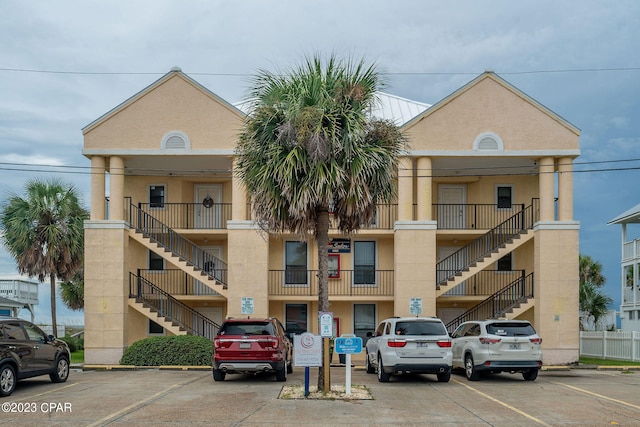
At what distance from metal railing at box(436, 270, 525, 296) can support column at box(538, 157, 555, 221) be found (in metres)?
3.89

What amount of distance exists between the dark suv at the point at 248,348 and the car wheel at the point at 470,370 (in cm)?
524

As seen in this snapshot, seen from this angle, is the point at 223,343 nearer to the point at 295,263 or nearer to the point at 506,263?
the point at 295,263

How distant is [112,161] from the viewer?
28.5 metres

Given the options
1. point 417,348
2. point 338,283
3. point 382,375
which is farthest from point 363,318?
point 417,348

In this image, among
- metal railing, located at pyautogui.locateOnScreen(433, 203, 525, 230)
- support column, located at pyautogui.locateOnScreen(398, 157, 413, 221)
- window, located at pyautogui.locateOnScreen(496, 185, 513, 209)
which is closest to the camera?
support column, located at pyautogui.locateOnScreen(398, 157, 413, 221)

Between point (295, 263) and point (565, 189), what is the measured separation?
11.2 metres

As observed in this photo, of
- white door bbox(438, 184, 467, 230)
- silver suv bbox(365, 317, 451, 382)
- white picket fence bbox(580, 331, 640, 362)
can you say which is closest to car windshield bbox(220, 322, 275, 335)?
silver suv bbox(365, 317, 451, 382)

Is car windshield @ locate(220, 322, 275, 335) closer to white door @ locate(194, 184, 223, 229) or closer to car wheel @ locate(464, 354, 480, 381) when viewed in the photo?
car wheel @ locate(464, 354, 480, 381)

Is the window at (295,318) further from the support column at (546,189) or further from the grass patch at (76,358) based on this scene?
the support column at (546,189)

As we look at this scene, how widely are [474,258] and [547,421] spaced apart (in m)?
18.1

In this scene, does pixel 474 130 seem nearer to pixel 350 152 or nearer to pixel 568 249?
pixel 568 249

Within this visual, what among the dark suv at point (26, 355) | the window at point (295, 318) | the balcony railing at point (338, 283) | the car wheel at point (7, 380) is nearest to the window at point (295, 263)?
the balcony railing at point (338, 283)

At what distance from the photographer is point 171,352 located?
2620cm

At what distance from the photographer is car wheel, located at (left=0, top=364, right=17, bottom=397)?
16.8 meters
